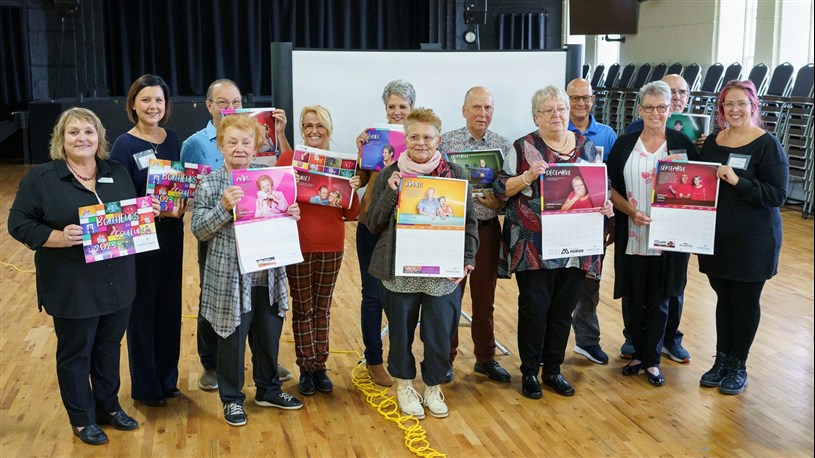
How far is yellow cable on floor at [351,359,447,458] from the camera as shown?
335 cm

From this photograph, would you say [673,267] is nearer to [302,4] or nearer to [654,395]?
[654,395]

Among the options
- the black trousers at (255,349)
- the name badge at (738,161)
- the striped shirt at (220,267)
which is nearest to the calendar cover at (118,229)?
the striped shirt at (220,267)

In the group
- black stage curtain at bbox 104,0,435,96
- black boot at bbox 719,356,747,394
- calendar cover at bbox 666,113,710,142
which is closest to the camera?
black boot at bbox 719,356,747,394

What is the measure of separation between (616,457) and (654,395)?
74 centimetres

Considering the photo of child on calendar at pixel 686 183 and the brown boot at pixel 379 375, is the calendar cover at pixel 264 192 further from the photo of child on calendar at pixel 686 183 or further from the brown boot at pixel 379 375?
the photo of child on calendar at pixel 686 183

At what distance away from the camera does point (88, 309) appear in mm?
3182

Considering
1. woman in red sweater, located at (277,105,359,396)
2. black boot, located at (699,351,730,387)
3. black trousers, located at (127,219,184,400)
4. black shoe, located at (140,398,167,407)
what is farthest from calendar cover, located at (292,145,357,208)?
black boot, located at (699,351,730,387)

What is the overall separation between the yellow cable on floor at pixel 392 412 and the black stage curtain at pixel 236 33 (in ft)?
35.6

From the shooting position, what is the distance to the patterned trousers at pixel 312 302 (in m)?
3.75

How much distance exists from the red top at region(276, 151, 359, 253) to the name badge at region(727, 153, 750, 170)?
5.58 feet

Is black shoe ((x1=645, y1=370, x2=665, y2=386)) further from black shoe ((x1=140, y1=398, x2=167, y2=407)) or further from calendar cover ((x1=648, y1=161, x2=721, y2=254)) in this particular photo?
black shoe ((x1=140, y1=398, x2=167, y2=407))

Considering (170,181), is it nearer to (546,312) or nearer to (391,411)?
(391,411)

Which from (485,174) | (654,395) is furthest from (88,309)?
(654,395)

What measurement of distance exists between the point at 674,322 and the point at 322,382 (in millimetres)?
1847
